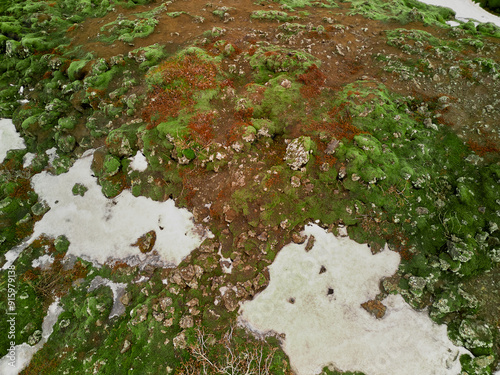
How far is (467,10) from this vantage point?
4391cm

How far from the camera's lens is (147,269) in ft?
64.7

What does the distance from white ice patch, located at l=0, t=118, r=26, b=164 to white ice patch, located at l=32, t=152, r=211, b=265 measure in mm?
7255

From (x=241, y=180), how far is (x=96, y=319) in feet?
50.7

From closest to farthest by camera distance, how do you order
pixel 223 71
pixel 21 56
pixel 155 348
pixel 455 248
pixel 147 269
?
pixel 155 348 → pixel 455 248 → pixel 147 269 → pixel 223 71 → pixel 21 56

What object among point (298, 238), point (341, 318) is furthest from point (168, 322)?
point (341, 318)

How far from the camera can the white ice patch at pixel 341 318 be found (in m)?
16.0

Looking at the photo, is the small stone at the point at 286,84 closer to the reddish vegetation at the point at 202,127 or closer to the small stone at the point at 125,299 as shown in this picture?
the reddish vegetation at the point at 202,127

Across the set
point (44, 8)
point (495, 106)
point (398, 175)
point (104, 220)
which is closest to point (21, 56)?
point (44, 8)

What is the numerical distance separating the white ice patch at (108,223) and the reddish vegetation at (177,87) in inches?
331

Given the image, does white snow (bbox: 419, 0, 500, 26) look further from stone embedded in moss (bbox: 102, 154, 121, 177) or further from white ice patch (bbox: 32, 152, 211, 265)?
stone embedded in moss (bbox: 102, 154, 121, 177)

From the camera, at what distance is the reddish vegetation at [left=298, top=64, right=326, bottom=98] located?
24266 mm

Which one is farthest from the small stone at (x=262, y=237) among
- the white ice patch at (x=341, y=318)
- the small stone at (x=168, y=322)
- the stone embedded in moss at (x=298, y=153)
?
the small stone at (x=168, y=322)

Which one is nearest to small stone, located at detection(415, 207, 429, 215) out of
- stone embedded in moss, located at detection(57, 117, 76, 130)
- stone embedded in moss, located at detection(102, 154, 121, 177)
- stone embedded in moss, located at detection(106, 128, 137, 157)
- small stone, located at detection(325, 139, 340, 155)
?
small stone, located at detection(325, 139, 340, 155)

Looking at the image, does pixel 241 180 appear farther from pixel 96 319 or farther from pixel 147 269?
pixel 96 319
